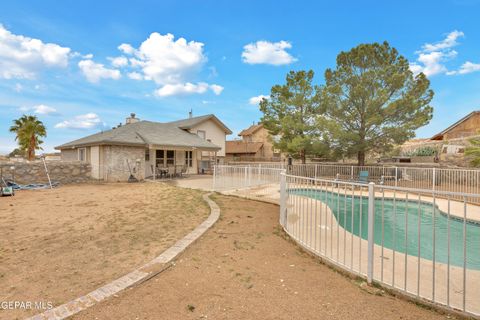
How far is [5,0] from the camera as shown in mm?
9453

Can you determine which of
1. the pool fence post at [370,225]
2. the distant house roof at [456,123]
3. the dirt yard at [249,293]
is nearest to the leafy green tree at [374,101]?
the distant house roof at [456,123]

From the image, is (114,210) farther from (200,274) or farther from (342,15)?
(342,15)

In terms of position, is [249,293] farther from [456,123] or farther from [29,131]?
[29,131]

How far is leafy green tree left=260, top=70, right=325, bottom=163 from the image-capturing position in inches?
869

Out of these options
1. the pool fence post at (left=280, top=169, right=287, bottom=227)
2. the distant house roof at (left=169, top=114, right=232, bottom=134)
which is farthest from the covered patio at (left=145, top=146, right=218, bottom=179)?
the pool fence post at (left=280, top=169, right=287, bottom=227)

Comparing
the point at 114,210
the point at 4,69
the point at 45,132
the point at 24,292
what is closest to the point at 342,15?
the point at 114,210

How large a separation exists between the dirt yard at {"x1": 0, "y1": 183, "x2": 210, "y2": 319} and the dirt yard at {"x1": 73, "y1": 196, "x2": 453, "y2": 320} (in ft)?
2.36

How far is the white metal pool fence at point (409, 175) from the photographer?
12062 millimetres

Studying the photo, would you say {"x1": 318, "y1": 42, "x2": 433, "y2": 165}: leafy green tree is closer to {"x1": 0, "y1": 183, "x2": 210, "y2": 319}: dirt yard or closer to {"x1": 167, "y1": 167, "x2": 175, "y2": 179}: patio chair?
{"x1": 167, "y1": 167, "x2": 175, "y2": 179}: patio chair

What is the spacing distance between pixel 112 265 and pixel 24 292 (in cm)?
105

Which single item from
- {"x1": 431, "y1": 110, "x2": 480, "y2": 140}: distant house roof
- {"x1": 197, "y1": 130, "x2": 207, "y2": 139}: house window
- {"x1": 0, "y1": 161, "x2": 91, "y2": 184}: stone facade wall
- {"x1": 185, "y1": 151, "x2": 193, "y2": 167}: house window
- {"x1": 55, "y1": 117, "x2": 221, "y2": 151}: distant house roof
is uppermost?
{"x1": 431, "y1": 110, "x2": 480, "y2": 140}: distant house roof

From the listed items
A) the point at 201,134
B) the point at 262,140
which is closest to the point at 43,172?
the point at 201,134

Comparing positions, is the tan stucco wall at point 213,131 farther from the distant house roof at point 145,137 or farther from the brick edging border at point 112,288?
the brick edging border at point 112,288

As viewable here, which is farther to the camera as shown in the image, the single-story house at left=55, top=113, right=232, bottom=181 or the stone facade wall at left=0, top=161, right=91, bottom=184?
the single-story house at left=55, top=113, right=232, bottom=181
